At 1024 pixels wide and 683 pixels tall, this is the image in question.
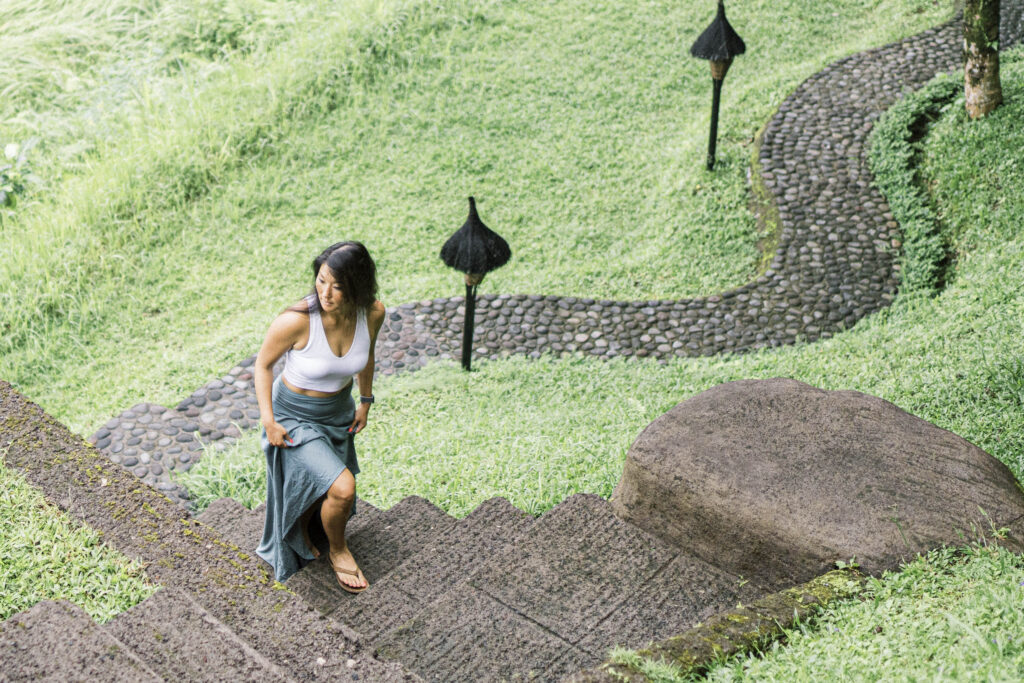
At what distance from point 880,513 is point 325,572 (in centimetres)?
242

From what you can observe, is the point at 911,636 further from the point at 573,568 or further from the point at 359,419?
the point at 359,419

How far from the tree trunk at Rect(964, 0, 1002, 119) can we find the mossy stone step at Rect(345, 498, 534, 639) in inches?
255

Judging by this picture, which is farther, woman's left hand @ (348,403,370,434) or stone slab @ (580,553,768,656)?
woman's left hand @ (348,403,370,434)

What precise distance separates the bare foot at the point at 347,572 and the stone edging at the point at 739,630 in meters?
1.69

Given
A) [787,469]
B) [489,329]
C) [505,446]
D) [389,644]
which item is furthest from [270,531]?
[489,329]

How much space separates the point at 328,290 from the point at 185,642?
1.53m

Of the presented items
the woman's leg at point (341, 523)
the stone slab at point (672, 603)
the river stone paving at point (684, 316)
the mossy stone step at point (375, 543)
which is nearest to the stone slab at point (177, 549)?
the woman's leg at point (341, 523)

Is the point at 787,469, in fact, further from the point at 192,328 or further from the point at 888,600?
the point at 192,328

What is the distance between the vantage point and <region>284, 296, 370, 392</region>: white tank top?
4109 millimetres

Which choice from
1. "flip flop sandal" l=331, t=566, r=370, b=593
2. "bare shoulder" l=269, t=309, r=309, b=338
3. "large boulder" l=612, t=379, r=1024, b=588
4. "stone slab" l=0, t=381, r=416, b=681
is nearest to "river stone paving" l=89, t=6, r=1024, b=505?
"stone slab" l=0, t=381, r=416, b=681

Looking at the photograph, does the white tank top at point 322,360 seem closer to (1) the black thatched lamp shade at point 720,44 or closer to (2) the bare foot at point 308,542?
(2) the bare foot at point 308,542

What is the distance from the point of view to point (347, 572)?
4.30 m

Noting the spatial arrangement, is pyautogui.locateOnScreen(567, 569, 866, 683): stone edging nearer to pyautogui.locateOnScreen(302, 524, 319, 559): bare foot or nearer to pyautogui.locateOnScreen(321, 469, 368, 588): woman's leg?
pyautogui.locateOnScreen(321, 469, 368, 588): woman's leg

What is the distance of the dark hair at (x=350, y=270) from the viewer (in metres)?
3.96
